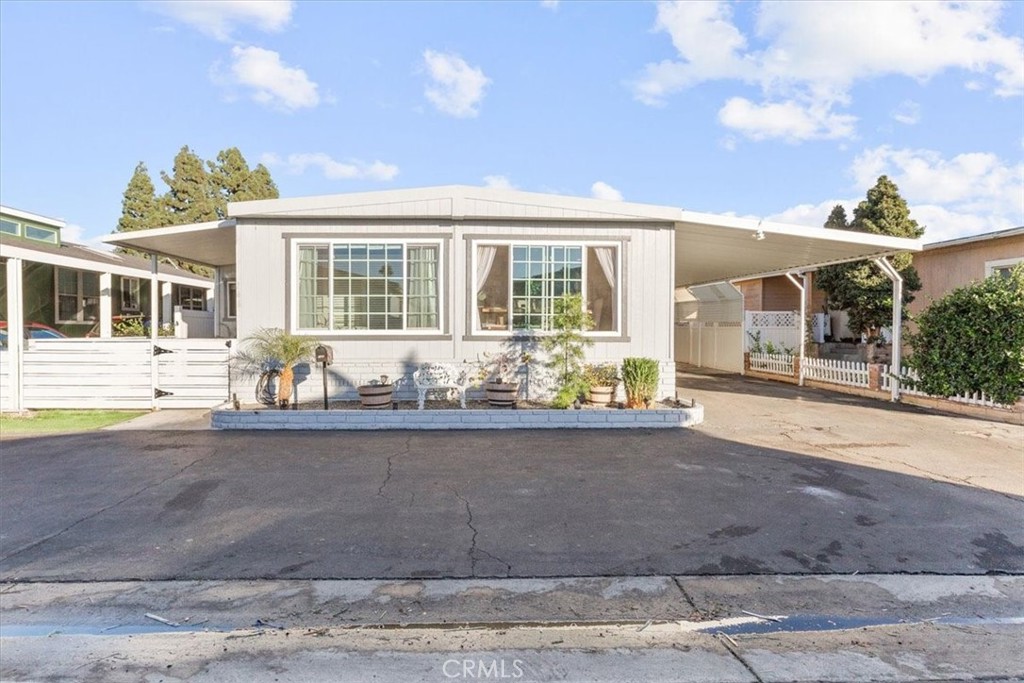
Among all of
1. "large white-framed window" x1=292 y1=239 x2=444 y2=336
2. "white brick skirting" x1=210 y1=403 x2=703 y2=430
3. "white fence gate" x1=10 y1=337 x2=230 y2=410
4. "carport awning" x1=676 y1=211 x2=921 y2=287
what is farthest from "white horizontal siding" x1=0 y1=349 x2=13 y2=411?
"carport awning" x1=676 y1=211 x2=921 y2=287

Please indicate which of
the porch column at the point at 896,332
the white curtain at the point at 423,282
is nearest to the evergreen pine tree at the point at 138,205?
the white curtain at the point at 423,282

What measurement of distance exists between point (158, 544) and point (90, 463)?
123 inches

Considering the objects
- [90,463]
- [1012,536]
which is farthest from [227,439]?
[1012,536]

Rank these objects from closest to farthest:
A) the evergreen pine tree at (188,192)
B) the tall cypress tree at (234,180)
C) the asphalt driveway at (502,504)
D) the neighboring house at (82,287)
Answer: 1. the asphalt driveway at (502,504)
2. the neighboring house at (82,287)
3. the evergreen pine tree at (188,192)
4. the tall cypress tree at (234,180)

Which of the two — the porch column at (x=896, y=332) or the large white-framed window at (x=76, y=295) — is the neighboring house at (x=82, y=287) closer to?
the large white-framed window at (x=76, y=295)

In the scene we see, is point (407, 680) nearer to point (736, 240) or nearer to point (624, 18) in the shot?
point (736, 240)

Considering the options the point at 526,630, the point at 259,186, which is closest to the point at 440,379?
the point at 526,630

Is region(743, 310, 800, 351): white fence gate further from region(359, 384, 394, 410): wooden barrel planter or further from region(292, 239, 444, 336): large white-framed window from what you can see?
region(359, 384, 394, 410): wooden barrel planter

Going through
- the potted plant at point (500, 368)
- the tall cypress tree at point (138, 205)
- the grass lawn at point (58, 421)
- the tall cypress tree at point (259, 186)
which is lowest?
the grass lawn at point (58, 421)

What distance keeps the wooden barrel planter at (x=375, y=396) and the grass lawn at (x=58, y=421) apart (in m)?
3.83

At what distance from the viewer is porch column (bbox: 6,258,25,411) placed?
9.43m

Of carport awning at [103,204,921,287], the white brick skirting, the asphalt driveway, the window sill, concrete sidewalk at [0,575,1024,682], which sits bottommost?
concrete sidewalk at [0,575,1024,682]

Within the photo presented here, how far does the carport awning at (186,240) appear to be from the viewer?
9.80m

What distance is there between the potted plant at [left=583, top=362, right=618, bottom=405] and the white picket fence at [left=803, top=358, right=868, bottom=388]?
6.50 metres
